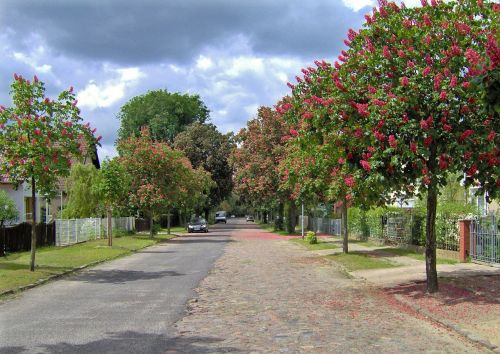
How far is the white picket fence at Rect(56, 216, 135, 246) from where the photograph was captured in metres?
29.7

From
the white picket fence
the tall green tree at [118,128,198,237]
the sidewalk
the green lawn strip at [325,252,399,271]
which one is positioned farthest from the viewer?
the tall green tree at [118,128,198,237]

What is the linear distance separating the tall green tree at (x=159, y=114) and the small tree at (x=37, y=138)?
60083mm

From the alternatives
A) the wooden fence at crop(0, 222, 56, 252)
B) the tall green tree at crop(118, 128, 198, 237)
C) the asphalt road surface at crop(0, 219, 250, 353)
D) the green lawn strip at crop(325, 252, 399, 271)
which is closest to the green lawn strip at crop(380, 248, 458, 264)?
the green lawn strip at crop(325, 252, 399, 271)

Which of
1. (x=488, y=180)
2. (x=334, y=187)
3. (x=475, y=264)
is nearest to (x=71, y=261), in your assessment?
(x=334, y=187)

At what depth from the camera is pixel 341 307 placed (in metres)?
11.2

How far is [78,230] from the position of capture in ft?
105

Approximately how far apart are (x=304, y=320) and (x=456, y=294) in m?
3.98

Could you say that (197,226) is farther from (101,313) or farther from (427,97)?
(427,97)

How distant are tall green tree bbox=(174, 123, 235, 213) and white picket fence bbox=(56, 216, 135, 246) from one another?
3103cm

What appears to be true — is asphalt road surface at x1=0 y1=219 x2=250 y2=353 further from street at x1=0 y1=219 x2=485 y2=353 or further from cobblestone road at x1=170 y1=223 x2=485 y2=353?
cobblestone road at x1=170 y1=223 x2=485 y2=353

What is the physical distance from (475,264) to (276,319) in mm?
9369

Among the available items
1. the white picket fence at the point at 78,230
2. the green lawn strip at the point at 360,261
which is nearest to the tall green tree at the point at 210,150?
the white picket fence at the point at 78,230

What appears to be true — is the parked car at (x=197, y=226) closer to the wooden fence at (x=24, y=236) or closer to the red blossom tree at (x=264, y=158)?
the red blossom tree at (x=264, y=158)

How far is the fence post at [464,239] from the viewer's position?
57.5ft
